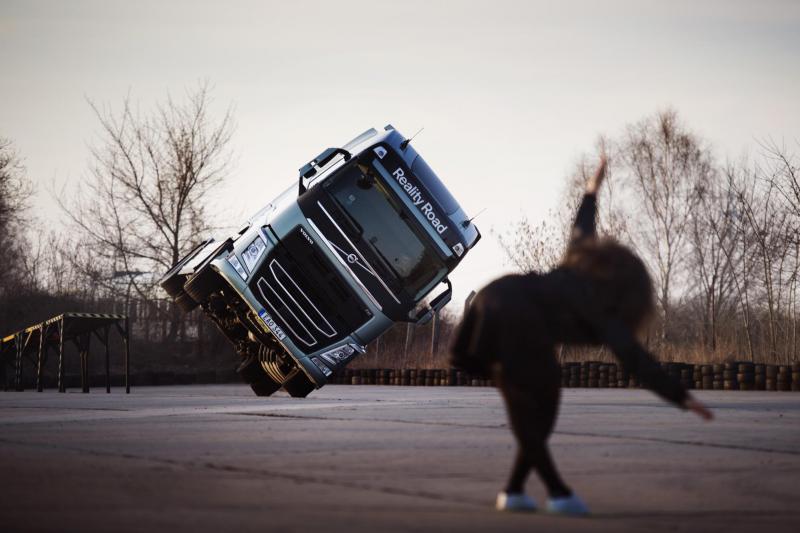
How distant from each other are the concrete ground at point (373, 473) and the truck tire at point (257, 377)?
5.67m

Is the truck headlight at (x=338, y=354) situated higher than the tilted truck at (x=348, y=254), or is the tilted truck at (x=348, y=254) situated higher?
the tilted truck at (x=348, y=254)

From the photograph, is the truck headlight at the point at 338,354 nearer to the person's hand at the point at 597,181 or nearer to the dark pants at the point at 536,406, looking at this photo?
the person's hand at the point at 597,181

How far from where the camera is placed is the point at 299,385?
47.8ft

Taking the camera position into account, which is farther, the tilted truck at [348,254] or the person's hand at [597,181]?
the tilted truck at [348,254]

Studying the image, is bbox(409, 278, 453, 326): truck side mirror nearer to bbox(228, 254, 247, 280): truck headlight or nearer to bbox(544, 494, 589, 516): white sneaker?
bbox(228, 254, 247, 280): truck headlight

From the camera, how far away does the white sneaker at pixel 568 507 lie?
4.07 meters

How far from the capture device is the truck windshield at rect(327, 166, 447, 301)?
13.5 meters

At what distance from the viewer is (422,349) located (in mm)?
31625

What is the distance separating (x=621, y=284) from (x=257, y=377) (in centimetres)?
1253

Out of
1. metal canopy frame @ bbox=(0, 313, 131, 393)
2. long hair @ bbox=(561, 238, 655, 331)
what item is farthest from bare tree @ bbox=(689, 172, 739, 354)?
long hair @ bbox=(561, 238, 655, 331)

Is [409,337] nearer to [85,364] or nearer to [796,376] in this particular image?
[85,364]

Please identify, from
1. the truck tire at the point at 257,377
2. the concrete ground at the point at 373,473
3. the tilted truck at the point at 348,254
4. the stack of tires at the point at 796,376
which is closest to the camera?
the concrete ground at the point at 373,473

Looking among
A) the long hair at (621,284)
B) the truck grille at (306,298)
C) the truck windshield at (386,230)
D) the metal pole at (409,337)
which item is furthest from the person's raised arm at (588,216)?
the metal pole at (409,337)

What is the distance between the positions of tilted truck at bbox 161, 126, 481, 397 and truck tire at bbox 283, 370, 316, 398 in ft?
1.22
